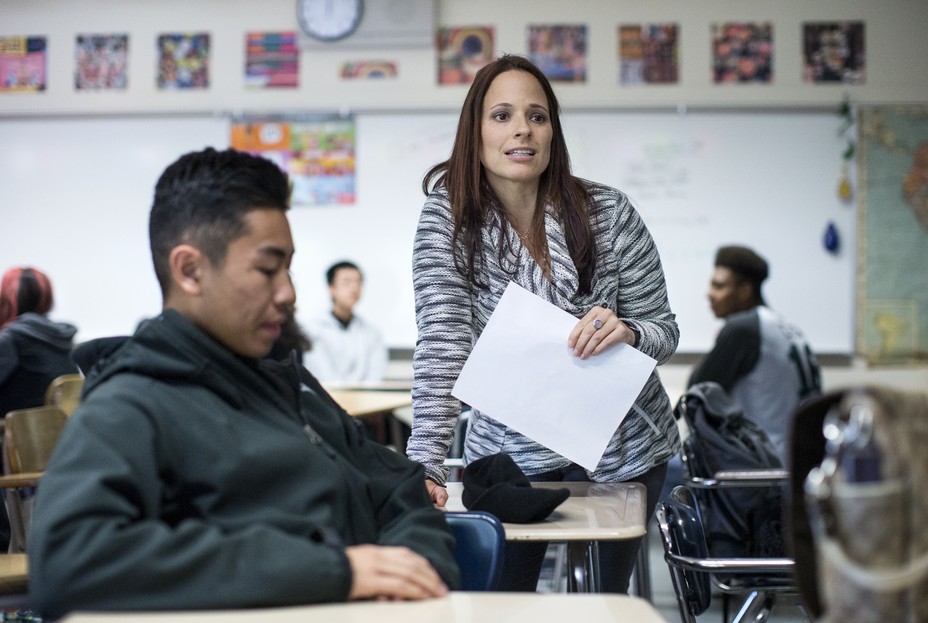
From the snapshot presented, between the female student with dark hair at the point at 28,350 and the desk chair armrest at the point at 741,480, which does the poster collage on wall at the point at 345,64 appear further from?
the desk chair armrest at the point at 741,480

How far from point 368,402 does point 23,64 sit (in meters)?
3.64

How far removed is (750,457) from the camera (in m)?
2.60

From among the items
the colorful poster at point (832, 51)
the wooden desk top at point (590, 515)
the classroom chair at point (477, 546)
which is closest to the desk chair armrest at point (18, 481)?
the wooden desk top at point (590, 515)

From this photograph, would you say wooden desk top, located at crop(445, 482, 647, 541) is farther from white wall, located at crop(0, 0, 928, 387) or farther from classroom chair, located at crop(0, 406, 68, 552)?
white wall, located at crop(0, 0, 928, 387)

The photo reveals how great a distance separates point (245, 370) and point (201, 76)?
5.40 meters

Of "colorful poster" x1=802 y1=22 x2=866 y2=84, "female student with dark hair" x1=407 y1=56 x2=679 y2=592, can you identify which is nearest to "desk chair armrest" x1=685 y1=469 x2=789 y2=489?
"female student with dark hair" x1=407 y1=56 x2=679 y2=592

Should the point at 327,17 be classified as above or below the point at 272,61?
above

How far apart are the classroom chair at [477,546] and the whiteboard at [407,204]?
4.62m

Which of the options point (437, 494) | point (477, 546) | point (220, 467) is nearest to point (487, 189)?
point (437, 494)

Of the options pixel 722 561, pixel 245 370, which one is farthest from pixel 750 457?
pixel 245 370

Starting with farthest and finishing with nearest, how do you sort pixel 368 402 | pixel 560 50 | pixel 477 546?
1. pixel 560 50
2. pixel 368 402
3. pixel 477 546

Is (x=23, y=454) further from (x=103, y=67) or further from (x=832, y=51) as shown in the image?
(x=832, y=51)

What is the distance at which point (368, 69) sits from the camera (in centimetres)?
611

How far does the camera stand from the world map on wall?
591cm
